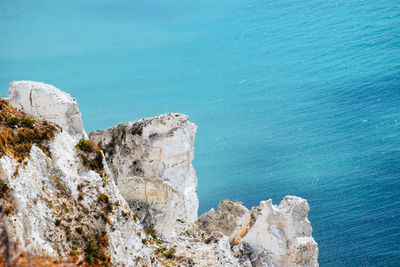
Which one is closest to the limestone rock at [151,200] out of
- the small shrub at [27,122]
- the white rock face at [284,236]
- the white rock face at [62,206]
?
the white rock face at [62,206]

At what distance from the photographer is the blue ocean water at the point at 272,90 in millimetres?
45344

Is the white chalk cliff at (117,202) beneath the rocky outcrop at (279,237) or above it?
above

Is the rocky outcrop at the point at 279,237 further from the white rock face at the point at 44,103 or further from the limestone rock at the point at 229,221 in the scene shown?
the white rock face at the point at 44,103

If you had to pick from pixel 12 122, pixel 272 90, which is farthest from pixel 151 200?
pixel 272 90

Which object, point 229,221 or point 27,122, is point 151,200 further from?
point 27,122

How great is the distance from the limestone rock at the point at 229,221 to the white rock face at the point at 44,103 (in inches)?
339

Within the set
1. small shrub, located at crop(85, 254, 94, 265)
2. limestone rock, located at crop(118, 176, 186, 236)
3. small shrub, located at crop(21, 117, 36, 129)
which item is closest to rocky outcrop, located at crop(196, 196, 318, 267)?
limestone rock, located at crop(118, 176, 186, 236)

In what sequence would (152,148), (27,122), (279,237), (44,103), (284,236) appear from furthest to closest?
(152,148), (284,236), (279,237), (44,103), (27,122)

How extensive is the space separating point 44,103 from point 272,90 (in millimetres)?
43964

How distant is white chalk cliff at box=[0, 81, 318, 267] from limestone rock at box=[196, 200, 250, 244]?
0.05 meters

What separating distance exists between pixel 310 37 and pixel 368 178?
26.2m

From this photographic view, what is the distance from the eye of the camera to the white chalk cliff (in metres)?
Result: 15.5

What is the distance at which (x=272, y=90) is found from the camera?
208 feet

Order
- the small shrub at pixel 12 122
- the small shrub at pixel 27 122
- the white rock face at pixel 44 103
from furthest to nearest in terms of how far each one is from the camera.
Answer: the white rock face at pixel 44 103 < the small shrub at pixel 27 122 < the small shrub at pixel 12 122
